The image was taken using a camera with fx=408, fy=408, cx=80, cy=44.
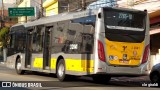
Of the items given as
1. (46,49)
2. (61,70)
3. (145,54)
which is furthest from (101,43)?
(46,49)

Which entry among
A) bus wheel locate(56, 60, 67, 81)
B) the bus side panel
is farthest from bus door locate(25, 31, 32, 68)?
bus wheel locate(56, 60, 67, 81)

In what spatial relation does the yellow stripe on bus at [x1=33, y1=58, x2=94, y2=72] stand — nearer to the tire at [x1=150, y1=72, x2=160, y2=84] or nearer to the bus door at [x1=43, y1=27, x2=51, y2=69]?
the bus door at [x1=43, y1=27, x2=51, y2=69]

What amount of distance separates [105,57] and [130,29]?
1.68 metres

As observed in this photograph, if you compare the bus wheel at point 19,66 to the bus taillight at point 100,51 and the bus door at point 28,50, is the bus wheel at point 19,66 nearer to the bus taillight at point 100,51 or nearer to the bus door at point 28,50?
the bus door at point 28,50

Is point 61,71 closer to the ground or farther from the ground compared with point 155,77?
farther from the ground

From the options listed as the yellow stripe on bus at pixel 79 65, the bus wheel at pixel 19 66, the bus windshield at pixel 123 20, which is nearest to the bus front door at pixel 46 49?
the yellow stripe on bus at pixel 79 65

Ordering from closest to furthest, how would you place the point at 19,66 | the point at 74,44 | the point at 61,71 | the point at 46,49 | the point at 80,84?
→ 1. the point at 80,84
2. the point at 74,44
3. the point at 61,71
4. the point at 46,49
5. the point at 19,66

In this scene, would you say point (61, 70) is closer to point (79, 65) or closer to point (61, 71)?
point (61, 71)

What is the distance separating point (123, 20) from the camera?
55.8ft

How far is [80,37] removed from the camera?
1762 centimetres

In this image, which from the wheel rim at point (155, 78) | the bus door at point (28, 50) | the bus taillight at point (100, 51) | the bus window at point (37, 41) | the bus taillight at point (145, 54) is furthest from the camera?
the bus door at point (28, 50)

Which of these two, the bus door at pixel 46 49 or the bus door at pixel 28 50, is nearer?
the bus door at pixel 46 49

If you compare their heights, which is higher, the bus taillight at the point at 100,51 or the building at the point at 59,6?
the building at the point at 59,6

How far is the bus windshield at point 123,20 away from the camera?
659 inches
